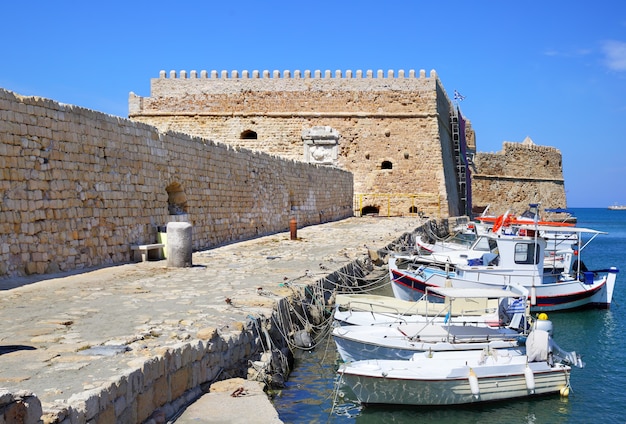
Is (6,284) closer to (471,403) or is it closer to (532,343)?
(471,403)

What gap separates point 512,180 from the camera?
42.2 metres

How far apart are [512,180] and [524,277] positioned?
103 ft

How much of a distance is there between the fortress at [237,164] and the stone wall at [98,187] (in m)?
0.02

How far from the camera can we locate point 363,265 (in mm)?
13078

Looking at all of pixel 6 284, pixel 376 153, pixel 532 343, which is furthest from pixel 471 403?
pixel 376 153

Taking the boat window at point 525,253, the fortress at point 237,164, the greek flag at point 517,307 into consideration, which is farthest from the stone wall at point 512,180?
the greek flag at point 517,307

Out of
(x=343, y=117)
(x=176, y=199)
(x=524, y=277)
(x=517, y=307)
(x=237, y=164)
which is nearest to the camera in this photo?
(x=517, y=307)

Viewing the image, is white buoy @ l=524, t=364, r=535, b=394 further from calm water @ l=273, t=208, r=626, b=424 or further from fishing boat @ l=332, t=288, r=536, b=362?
fishing boat @ l=332, t=288, r=536, b=362

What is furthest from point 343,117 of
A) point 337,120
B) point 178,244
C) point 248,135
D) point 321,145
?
point 178,244

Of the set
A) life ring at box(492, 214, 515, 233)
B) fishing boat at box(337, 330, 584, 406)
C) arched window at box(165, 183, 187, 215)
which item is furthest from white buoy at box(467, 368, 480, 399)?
life ring at box(492, 214, 515, 233)

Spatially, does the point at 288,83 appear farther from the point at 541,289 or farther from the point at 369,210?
the point at 541,289

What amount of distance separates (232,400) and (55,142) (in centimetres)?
506

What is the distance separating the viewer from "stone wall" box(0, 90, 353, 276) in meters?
7.49

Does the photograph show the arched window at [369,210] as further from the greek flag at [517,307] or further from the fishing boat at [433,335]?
the fishing boat at [433,335]
